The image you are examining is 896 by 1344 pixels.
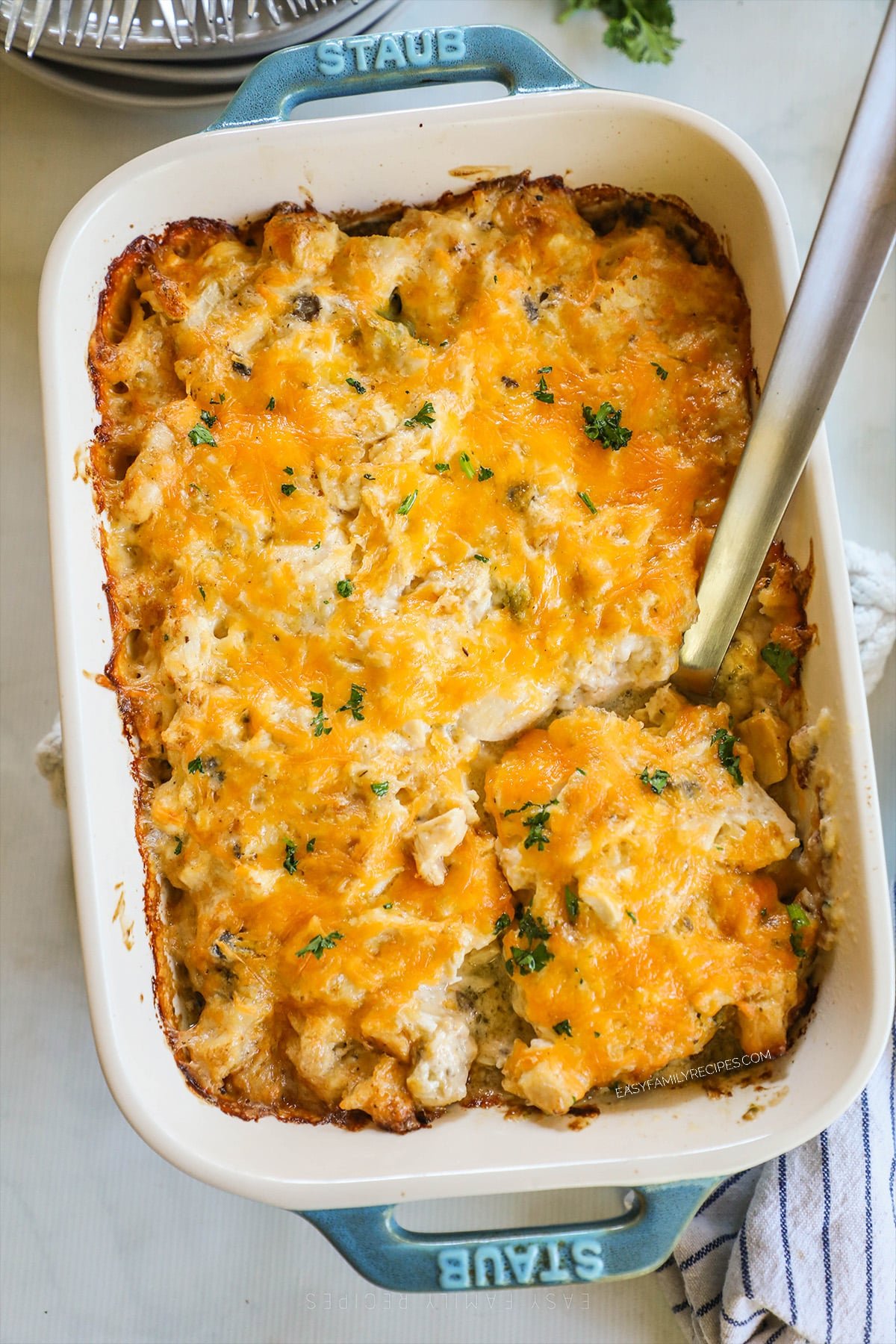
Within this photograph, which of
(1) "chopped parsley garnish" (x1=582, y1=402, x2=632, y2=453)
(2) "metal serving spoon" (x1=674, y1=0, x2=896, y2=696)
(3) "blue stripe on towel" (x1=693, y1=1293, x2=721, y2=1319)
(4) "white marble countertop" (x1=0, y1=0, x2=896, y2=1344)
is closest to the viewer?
(2) "metal serving spoon" (x1=674, y1=0, x2=896, y2=696)

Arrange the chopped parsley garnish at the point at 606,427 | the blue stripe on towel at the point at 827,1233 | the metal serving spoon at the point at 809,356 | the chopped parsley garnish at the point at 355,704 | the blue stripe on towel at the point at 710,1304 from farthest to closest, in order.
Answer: the blue stripe on towel at the point at 710,1304, the blue stripe on towel at the point at 827,1233, the chopped parsley garnish at the point at 606,427, the chopped parsley garnish at the point at 355,704, the metal serving spoon at the point at 809,356

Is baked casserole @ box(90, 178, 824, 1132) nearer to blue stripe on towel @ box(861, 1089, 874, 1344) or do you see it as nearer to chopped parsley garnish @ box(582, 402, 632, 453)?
chopped parsley garnish @ box(582, 402, 632, 453)

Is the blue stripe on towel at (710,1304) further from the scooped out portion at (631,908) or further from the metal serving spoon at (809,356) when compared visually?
the metal serving spoon at (809,356)

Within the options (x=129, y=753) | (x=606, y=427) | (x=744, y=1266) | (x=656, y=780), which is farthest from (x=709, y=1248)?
(x=606, y=427)

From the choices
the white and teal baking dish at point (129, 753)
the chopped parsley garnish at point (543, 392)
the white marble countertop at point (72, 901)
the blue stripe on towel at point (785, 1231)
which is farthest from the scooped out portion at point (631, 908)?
the white marble countertop at point (72, 901)

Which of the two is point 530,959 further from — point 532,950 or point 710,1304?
point 710,1304

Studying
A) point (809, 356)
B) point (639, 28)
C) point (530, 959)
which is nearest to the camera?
point (809, 356)

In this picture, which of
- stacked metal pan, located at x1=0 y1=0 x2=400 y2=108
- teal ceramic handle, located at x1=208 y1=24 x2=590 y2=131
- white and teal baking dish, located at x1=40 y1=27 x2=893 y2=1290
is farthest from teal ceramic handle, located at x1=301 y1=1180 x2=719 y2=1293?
stacked metal pan, located at x1=0 y1=0 x2=400 y2=108
